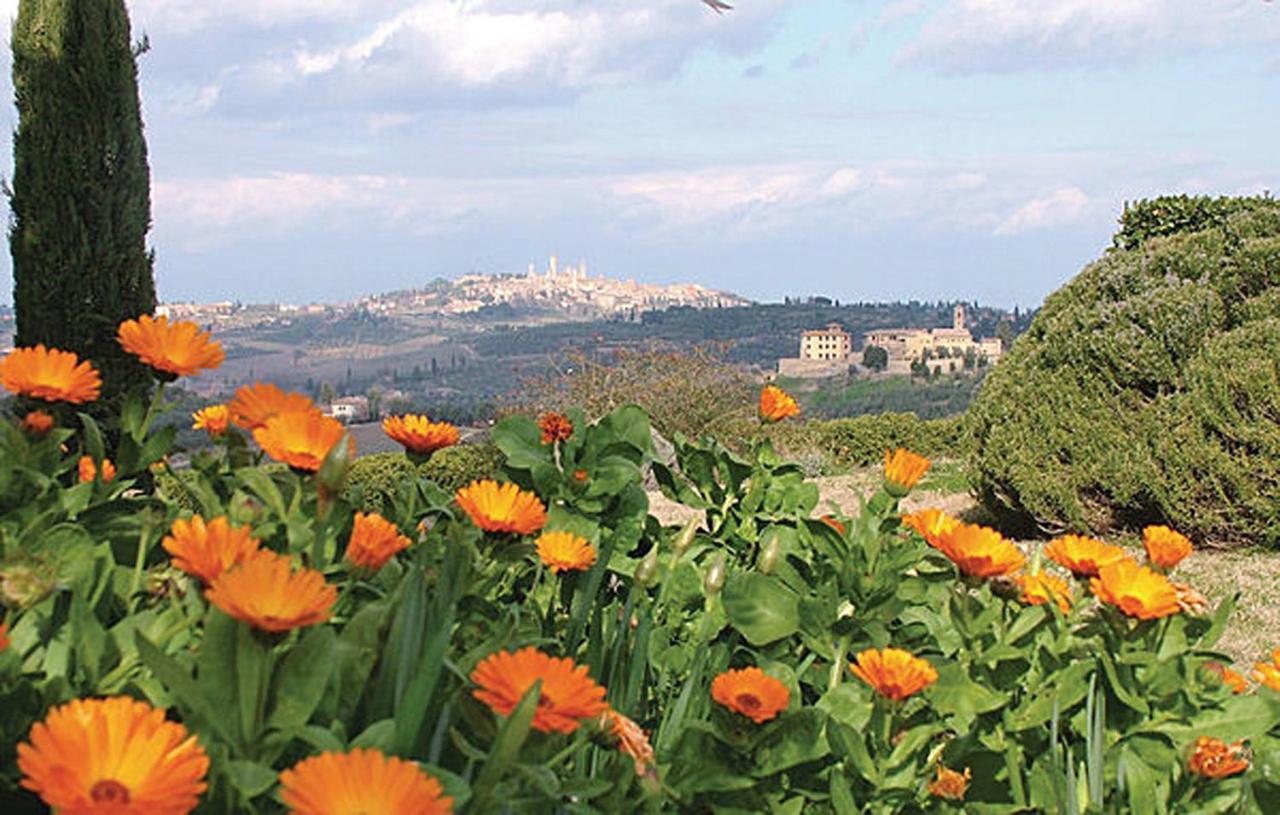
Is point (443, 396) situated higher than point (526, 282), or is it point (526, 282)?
point (526, 282)

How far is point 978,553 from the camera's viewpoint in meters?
1.51

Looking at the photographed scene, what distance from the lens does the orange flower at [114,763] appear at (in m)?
0.75

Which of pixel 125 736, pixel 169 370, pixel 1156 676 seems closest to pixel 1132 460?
pixel 1156 676

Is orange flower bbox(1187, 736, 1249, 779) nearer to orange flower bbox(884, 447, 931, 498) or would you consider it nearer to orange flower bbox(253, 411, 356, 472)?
orange flower bbox(884, 447, 931, 498)

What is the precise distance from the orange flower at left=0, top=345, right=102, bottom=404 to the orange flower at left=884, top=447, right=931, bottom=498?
1.05 meters

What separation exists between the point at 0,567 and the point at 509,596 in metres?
0.86

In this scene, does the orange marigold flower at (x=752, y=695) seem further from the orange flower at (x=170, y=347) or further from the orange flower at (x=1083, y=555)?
the orange flower at (x=170, y=347)

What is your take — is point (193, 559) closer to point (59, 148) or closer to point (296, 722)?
point (296, 722)

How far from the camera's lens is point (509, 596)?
6.06ft

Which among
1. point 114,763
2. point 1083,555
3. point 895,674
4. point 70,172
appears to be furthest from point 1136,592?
point 70,172

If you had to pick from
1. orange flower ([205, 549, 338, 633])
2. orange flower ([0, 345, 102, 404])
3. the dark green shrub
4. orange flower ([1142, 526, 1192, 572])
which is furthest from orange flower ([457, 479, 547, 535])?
the dark green shrub

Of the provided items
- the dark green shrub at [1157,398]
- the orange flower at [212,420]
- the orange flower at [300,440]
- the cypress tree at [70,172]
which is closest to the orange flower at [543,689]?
the orange flower at [300,440]

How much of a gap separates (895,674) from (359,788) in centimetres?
74

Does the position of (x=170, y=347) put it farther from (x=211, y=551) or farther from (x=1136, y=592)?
(x=1136, y=592)
